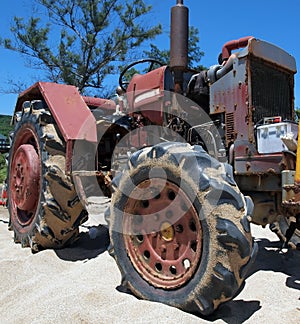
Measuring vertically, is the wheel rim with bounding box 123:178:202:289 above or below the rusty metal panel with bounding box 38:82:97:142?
below

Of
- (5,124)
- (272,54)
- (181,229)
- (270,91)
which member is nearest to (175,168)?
(181,229)

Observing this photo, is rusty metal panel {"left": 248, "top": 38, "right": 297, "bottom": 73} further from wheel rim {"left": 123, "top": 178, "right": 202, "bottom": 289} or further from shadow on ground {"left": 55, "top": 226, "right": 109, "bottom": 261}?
shadow on ground {"left": 55, "top": 226, "right": 109, "bottom": 261}

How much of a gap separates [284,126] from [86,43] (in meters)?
15.2

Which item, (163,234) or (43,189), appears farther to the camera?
(43,189)

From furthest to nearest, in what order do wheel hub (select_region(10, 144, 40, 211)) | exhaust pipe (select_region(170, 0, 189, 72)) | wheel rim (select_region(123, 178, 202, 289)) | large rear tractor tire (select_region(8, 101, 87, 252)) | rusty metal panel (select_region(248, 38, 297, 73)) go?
1. wheel hub (select_region(10, 144, 40, 211))
2. large rear tractor tire (select_region(8, 101, 87, 252))
3. exhaust pipe (select_region(170, 0, 189, 72))
4. rusty metal panel (select_region(248, 38, 297, 73))
5. wheel rim (select_region(123, 178, 202, 289))

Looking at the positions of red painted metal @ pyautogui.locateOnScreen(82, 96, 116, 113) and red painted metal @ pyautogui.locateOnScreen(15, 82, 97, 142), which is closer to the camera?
red painted metal @ pyautogui.locateOnScreen(15, 82, 97, 142)

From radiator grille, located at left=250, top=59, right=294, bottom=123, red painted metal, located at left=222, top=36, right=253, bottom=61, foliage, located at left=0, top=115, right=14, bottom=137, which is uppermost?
foliage, located at left=0, top=115, right=14, bottom=137

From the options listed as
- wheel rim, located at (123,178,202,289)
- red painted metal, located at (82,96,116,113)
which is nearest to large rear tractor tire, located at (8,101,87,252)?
red painted metal, located at (82,96,116,113)

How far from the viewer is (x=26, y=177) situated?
4.23m

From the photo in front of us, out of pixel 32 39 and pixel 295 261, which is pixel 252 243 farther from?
pixel 32 39

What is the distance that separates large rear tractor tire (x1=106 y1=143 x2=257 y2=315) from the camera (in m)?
2.31

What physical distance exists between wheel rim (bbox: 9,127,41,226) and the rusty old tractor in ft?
0.04

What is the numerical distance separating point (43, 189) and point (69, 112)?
2.62 feet

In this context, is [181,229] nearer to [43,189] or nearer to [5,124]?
[43,189]
